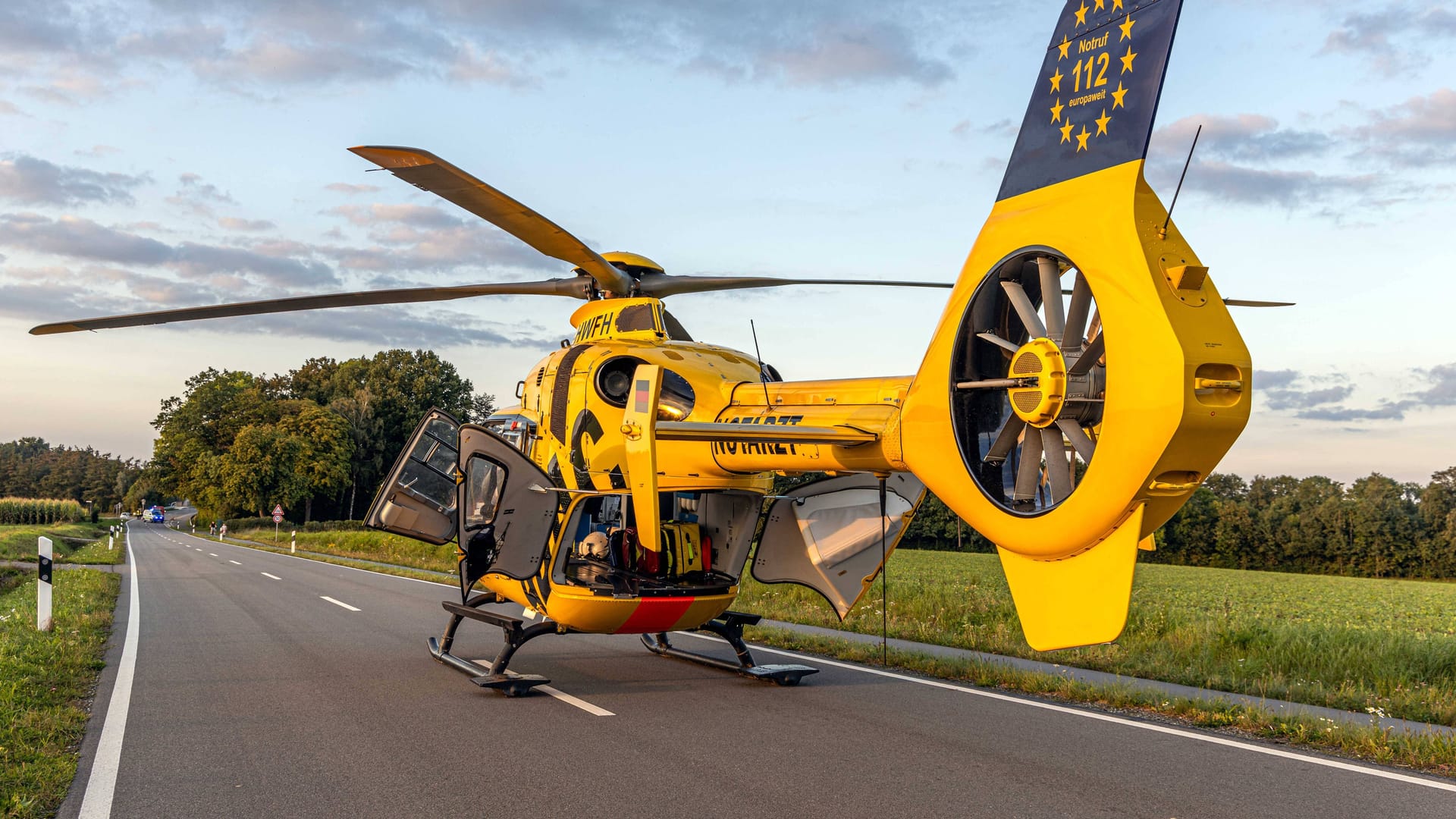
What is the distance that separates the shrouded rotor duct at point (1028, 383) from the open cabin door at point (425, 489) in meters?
5.31

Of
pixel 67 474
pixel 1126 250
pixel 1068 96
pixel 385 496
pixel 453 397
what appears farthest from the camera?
pixel 67 474

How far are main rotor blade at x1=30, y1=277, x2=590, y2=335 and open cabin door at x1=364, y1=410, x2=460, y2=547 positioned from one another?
48.7 inches

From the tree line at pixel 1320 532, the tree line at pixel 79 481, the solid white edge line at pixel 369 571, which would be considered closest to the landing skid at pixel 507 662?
the solid white edge line at pixel 369 571

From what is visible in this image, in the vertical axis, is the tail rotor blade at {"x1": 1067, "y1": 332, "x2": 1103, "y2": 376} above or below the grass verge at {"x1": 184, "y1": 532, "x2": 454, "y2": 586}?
above

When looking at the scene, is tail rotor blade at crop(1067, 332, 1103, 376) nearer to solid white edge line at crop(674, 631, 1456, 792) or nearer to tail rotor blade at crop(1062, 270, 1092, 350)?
tail rotor blade at crop(1062, 270, 1092, 350)

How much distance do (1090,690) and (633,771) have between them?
4437 millimetres

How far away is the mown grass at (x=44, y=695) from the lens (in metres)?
5.31

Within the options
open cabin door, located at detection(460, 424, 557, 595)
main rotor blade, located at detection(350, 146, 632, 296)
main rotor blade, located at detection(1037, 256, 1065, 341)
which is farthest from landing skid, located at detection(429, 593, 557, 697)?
main rotor blade, located at detection(1037, 256, 1065, 341)

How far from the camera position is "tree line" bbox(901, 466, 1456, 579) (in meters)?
57.4

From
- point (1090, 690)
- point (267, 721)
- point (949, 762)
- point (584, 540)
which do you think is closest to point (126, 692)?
point (267, 721)

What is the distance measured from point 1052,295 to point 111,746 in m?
6.59

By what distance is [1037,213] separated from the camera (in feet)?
16.4

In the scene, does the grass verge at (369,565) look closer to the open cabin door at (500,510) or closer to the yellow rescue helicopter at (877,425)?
the yellow rescue helicopter at (877,425)

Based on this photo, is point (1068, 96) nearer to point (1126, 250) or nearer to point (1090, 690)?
point (1126, 250)
